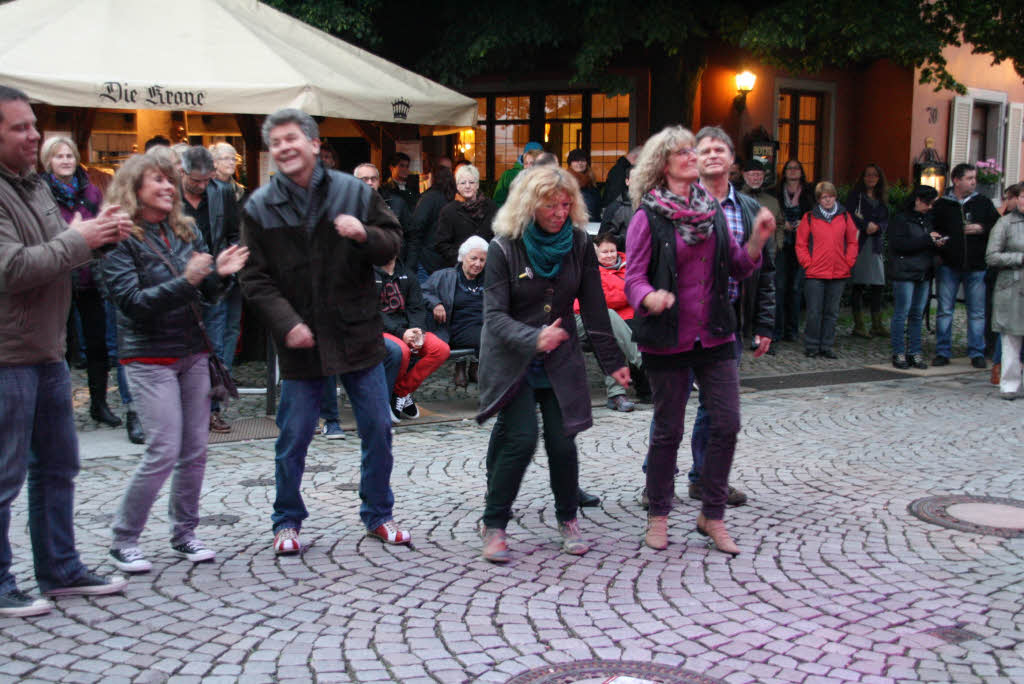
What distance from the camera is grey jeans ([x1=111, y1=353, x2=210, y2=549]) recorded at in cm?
454

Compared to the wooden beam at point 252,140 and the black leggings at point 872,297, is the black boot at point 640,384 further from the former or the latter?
the black leggings at point 872,297

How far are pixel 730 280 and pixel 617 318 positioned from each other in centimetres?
345

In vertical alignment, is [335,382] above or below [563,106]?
below

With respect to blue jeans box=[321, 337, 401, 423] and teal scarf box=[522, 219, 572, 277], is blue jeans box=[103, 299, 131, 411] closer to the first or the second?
blue jeans box=[321, 337, 401, 423]

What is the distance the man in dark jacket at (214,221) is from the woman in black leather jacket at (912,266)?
22.3 feet

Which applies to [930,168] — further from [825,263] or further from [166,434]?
[166,434]

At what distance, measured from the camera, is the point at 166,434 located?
4551 millimetres

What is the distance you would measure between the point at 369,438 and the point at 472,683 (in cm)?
163

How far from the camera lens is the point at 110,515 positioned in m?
5.48

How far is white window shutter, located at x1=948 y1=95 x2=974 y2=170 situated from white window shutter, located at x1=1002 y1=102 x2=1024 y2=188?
190cm

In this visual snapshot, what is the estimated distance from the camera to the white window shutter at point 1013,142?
70.4 feet

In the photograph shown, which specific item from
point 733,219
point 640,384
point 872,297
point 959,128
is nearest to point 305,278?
point 733,219

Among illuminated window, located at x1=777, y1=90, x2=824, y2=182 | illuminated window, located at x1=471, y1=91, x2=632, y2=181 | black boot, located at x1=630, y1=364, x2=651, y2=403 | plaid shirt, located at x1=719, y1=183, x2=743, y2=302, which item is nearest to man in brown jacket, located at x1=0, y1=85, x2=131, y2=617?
plaid shirt, located at x1=719, y1=183, x2=743, y2=302

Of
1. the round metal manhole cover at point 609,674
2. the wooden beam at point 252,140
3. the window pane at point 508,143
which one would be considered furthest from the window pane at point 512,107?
the round metal manhole cover at point 609,674
